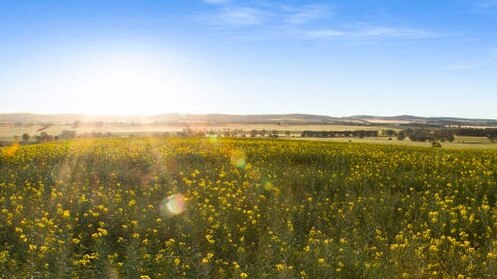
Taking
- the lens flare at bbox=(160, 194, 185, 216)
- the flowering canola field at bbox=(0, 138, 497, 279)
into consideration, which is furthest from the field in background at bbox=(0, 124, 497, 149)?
the lens flare at bbox=(160, 194, 185, 216)

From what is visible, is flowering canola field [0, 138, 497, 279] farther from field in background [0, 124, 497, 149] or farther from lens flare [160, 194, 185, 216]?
field in background [0, 124, 497, 149]

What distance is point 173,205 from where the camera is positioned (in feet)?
38.3

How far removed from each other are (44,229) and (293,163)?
12.8 m

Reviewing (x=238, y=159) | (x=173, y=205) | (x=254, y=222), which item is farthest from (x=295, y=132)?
(x=254, y=222)

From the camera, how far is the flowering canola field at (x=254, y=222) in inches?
289

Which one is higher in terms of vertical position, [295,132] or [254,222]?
[254,222]

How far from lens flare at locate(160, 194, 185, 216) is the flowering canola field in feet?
0.10

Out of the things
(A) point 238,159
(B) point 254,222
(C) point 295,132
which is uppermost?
(A) point 238,159

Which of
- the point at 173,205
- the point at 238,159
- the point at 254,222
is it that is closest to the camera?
the point at 254,222

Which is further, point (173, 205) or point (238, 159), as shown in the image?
point (238, 159)

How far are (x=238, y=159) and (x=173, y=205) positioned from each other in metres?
9.25

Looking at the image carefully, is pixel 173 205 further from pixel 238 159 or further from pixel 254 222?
pixel 238 159

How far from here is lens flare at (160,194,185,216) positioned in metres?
10.6

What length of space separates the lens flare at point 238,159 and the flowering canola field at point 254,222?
0.67 ft
